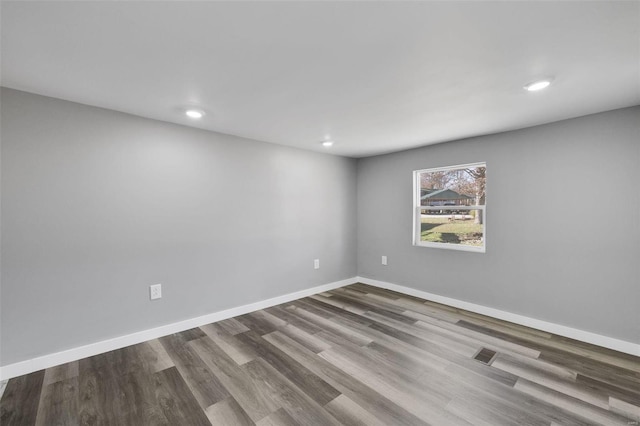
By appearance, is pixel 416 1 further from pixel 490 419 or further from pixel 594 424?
pixel 594 424

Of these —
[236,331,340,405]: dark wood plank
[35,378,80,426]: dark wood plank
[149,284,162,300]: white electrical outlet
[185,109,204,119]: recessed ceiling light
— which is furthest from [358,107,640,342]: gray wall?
[35,378,80,426]: dark wood plank

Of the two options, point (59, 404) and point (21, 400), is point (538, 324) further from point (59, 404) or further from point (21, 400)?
point (21, 400)

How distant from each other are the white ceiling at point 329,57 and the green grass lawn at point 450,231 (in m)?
1.37

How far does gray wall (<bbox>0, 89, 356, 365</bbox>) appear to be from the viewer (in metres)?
2.03

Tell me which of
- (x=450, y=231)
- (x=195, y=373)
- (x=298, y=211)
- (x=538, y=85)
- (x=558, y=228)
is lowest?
(x=195, y=373)

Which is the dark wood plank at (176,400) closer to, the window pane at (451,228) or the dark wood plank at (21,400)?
the dark wood plank at (21,400)

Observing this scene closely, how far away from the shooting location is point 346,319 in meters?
3.06

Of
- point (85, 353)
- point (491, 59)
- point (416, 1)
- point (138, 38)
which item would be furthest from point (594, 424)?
point (85, 353)

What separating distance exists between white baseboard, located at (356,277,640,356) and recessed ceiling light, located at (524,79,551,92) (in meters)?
2.28

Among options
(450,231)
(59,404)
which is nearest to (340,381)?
(59,404)

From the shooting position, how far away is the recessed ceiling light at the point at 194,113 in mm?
2380

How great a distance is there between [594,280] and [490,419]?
1.87 metres

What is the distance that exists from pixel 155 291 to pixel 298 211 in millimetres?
1929

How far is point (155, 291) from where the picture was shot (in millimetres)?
2615
